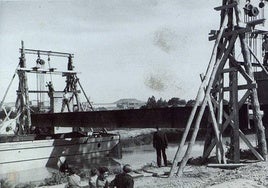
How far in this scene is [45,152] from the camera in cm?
1947

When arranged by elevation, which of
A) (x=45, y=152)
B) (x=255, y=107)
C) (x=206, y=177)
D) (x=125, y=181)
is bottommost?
(x=45, y=152)

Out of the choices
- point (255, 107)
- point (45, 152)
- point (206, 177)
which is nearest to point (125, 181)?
point (206, 177)

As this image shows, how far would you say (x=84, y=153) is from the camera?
71.7 ft

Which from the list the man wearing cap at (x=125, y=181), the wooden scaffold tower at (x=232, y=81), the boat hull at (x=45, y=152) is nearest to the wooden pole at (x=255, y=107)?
the wooden scaffold tower at (x=232, y=81)

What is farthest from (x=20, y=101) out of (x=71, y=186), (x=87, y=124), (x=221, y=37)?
(x=71, y=186)

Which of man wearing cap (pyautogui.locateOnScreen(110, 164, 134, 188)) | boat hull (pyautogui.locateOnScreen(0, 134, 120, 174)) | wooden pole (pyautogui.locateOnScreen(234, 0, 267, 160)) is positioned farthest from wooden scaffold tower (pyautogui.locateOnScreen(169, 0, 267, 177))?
boat hull (pyautogui.locateOnScreen(0, 134, 120, 174))

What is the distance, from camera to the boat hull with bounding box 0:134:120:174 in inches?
719

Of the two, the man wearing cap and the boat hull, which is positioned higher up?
the man wearing cap

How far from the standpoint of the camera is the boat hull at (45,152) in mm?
18250

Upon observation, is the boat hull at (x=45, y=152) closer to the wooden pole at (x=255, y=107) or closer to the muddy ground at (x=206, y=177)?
the muddy ground at (x=206, y=177)

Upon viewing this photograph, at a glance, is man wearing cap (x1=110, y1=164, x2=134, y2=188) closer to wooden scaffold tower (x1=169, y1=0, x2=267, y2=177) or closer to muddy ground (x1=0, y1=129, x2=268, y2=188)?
muddy ground (x1=0, y1=129, x2=268, y2=188)

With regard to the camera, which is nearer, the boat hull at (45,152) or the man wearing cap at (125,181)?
the man wearing cap at (125,181)

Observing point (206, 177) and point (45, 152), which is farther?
point (45, 152)

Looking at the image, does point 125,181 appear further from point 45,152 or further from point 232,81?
point 45,152
